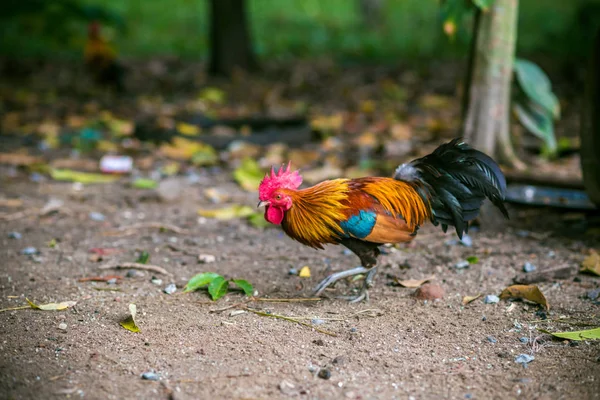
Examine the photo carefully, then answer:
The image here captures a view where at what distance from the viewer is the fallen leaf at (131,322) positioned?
310 centimetres

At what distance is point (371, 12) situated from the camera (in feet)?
48.0

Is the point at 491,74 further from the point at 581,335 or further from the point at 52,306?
the point at 52,306

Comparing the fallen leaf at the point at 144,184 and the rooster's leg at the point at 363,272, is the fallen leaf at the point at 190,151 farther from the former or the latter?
the rooster's leg at the point at 363,272

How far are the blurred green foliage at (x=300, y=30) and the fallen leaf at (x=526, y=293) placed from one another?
7105 mm

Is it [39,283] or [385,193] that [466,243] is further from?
[39,283]

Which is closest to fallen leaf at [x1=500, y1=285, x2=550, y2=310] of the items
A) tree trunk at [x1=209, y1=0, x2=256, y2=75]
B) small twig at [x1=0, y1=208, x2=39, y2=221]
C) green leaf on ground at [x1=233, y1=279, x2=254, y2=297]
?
green leaf on ground at [x1=233, y1=279, x2=254, y2=297]

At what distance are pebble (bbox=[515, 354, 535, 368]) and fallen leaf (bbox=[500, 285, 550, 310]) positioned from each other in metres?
0.52

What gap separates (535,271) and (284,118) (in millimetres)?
4014

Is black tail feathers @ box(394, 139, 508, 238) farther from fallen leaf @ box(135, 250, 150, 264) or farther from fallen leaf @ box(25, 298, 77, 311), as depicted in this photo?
fallen leaf @ box(25, 298, 77, 311)

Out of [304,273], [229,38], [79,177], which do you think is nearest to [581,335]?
[304,273]

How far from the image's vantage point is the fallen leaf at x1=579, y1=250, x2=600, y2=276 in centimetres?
376

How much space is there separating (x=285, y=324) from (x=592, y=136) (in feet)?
7.96

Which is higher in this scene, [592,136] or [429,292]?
[592,136]

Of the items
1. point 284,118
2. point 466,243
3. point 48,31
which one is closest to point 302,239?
point 466,243
